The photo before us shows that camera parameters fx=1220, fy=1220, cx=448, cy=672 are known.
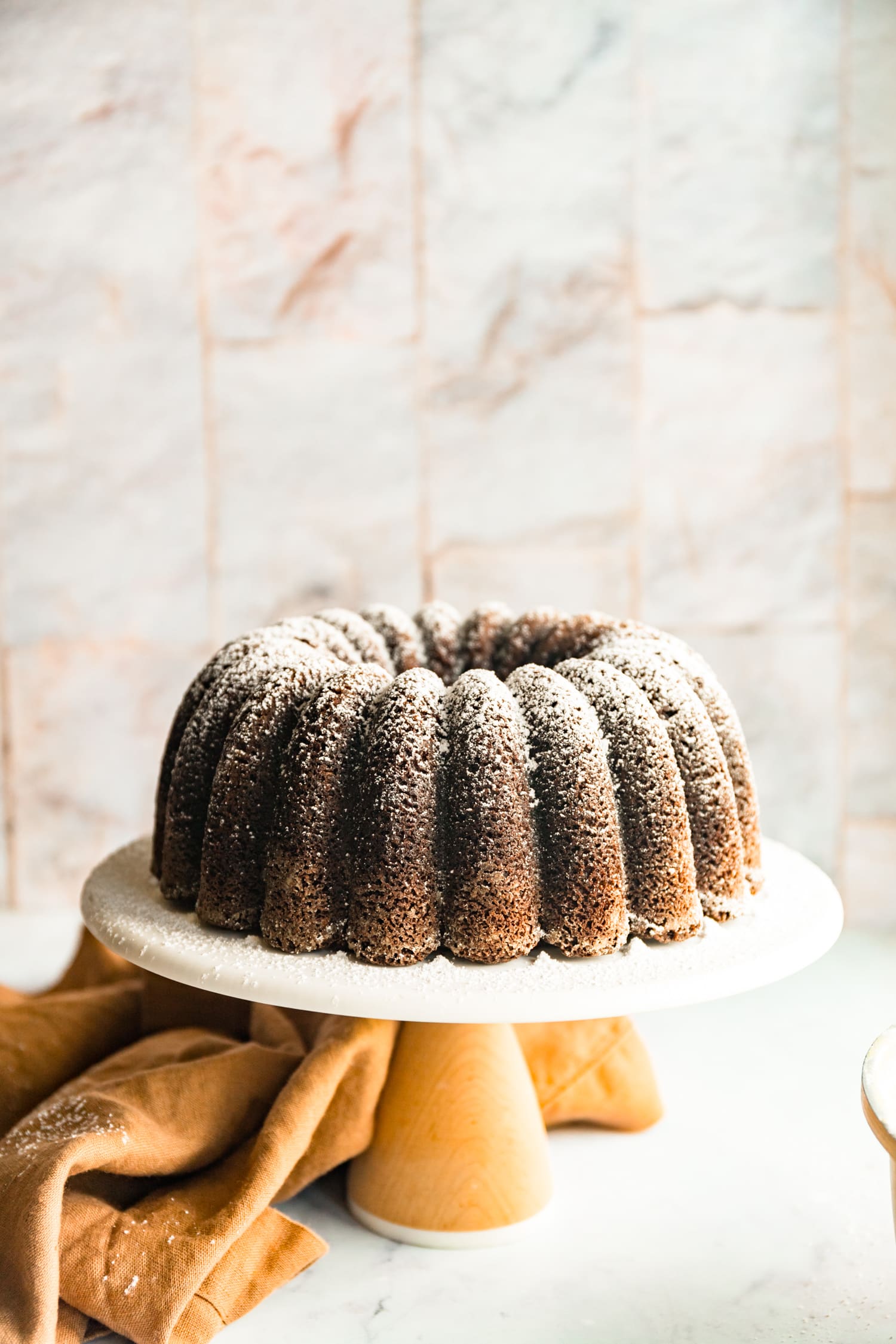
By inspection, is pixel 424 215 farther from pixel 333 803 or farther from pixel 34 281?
pixel 333 803

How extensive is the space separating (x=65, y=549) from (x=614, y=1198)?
4.15ft

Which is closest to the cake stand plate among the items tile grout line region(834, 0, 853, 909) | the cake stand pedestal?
the cake stand pedestal

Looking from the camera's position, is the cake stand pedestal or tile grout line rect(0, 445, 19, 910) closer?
the cake stand pedestal

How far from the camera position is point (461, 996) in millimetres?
837

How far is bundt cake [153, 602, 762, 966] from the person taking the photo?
91 centimetres

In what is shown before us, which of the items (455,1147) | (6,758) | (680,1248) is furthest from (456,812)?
(6,758)

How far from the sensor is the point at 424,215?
179 centimetres

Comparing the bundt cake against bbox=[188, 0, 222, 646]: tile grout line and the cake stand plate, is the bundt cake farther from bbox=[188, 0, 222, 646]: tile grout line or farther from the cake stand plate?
bbox=[188, 0, 222, 646]: tile grout line

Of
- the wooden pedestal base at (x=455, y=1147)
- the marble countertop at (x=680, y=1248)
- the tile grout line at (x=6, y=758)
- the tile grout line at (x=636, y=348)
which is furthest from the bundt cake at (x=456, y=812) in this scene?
the tile grout line at (x=6, y=758)

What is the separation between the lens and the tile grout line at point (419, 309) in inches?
69.5

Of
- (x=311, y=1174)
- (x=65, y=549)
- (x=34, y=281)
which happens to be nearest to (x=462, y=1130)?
(x=311, y=1174)

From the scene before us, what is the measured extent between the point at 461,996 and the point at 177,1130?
334 mm

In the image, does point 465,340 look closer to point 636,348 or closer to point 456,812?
point 636,348

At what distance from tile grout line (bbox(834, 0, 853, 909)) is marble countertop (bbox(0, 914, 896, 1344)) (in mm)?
579
